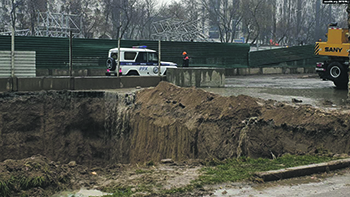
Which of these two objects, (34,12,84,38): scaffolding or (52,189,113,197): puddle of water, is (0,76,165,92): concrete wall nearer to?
(52,189,113,197): puddle of water

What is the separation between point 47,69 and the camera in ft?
78.1

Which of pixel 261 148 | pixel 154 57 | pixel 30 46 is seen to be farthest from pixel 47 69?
pixel 261 148

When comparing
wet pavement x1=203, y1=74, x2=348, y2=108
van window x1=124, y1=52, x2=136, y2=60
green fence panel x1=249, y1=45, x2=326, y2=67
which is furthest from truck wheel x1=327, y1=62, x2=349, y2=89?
green fence panel x1=249, y1=45, x2=326, y2=67

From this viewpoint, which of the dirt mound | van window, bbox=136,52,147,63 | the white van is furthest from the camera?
van window, bbox=136,52,147,63

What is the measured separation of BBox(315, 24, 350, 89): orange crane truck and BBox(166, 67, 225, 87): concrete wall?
4.76m

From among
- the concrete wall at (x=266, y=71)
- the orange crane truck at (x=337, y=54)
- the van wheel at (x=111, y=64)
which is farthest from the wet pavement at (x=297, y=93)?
the concrete wall at (x=266, y=71)

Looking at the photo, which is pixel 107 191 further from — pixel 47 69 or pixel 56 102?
pixel 47 69

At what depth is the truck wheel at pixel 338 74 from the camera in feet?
62.2

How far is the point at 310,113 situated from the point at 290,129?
0.69 meters

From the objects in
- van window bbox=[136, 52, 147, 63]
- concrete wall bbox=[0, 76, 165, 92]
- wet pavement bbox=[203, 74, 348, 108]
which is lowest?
wet pavement bbox=[203, 74, 348, 108]

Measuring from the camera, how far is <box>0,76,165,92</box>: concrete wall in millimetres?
14695

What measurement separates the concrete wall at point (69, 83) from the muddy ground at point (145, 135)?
0.67 m

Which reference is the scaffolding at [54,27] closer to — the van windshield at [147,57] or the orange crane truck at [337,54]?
the van windshield at [147,57]

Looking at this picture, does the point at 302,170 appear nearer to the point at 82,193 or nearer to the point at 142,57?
the point at 82,193
